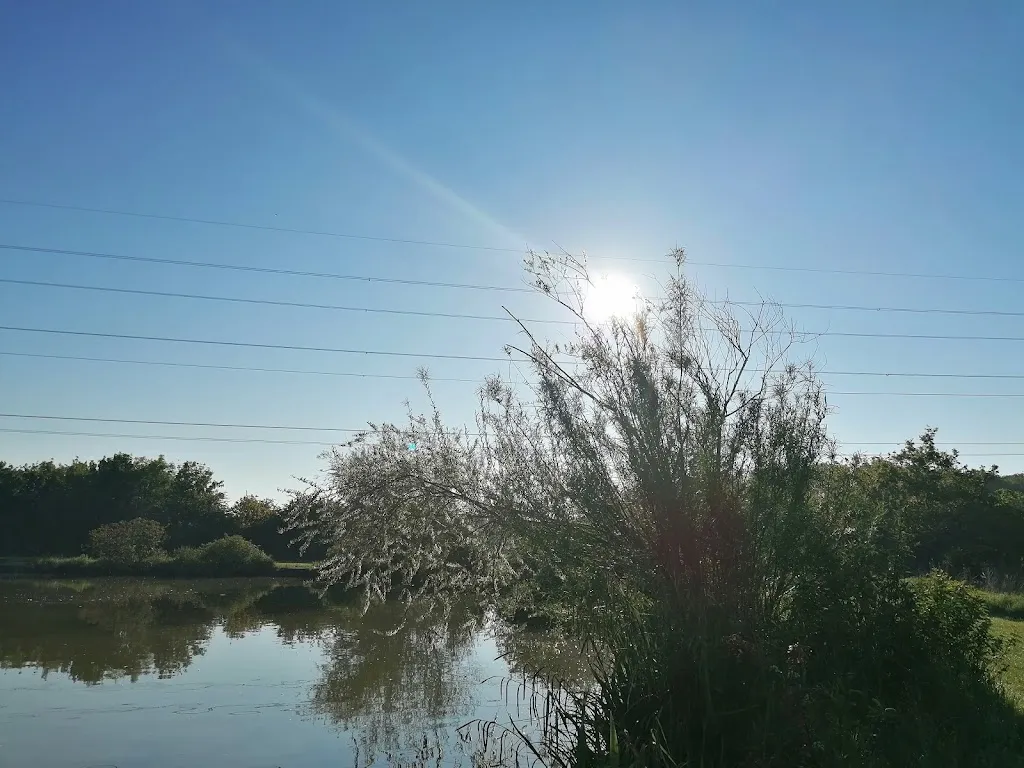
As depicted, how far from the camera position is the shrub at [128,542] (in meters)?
46.3

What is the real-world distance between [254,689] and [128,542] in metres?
34.8

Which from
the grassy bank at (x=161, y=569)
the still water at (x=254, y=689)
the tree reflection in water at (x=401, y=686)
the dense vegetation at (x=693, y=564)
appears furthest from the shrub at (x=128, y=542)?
the dense vegetation at (x=693, y=564)

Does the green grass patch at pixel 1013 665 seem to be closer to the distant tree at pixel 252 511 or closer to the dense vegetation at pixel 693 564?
the dense vegetation at pixel 693 564

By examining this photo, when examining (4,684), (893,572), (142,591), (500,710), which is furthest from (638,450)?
(142,591)

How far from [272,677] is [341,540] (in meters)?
6.30

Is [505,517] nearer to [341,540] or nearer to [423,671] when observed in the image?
[341,540]

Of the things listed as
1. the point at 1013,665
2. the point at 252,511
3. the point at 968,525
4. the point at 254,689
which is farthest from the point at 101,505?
the point at 1013,665

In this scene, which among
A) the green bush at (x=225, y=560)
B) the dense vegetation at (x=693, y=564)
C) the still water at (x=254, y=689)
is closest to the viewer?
the dense vegetation at (x=693, y=564)

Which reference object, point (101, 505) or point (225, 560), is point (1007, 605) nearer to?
point (225, 560)

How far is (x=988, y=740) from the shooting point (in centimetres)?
727

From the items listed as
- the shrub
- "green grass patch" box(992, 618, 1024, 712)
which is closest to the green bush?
the shrub

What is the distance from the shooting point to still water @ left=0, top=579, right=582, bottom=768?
11523 mm

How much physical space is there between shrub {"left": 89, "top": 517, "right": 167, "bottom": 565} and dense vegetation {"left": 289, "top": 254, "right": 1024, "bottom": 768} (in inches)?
1518

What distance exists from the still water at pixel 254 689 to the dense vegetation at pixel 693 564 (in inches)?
68.3
